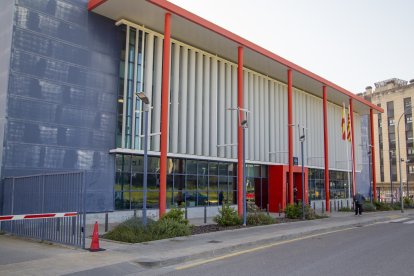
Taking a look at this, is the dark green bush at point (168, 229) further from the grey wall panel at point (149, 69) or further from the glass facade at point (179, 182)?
the grey wall panel at point (149, 69)

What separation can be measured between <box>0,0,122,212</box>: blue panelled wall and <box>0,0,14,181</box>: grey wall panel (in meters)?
0.10

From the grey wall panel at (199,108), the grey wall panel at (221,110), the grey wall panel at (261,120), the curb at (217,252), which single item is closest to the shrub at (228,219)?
the curb at (217,252)

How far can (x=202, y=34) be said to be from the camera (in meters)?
22.4

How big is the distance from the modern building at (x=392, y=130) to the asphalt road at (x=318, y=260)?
A: 219ft

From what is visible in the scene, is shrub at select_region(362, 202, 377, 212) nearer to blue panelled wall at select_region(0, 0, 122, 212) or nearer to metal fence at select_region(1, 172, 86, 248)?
blue panelled wall at select_region(0, 0, 122, 212)

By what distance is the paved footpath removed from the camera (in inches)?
363

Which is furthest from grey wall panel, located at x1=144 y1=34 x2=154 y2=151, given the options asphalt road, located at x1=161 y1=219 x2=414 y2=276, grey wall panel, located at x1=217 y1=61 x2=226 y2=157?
asphalt road, located at x1=161 y1=219 x2=414 y2=276

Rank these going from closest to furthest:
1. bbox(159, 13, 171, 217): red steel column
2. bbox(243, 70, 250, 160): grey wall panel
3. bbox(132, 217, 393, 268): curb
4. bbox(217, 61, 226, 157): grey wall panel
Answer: bbox(132, 217, 393, 268): curb
bbox(159, 13, 171, 217): red steel column
bbox(217, 61, 226, 157): grey wall panel
bbox(243, 70, 250, 160): grey wall panel

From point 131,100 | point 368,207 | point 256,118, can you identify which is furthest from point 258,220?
point 368,207

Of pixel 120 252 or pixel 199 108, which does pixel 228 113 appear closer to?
pixel 199 108

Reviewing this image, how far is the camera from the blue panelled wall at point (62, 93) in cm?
1734

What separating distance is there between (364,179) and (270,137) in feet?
72.5

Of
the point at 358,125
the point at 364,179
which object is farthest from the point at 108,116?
the point at 364,179

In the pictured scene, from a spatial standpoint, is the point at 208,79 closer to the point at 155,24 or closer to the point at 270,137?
the point at 155,24
